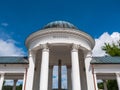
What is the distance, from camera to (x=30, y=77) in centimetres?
2372

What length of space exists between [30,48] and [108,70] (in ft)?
42.7

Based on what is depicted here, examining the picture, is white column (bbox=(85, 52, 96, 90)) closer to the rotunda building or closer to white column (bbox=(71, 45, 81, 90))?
the rotunda building

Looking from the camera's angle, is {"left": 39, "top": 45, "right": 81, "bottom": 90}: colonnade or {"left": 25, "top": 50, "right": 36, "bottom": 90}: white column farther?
{"left": 25, "top": 50, "right": 36, "bottom": 90}: white column

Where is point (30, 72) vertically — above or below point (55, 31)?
below

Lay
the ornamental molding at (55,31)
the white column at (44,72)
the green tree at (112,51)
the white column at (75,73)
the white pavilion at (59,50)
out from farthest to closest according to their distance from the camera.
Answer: the green tree at (112,51) → the ornamental molding at (55,31) → the white pavilion at (59,50) → the white column at (75,73) → the white column at (44,72)

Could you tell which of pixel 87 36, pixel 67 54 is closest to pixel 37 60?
pixel 67 54

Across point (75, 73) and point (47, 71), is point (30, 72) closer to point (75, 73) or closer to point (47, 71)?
point (47, 71)

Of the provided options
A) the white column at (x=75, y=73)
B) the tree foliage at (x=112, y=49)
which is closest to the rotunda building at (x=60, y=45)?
the white column at (x=75, y=73)

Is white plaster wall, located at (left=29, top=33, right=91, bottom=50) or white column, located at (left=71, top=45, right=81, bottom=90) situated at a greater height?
white plaster wall, located at (left=29, top=33, right=91, bottom=50)

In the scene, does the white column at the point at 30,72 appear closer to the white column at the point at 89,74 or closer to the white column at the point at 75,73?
the white column at the point at 75,73

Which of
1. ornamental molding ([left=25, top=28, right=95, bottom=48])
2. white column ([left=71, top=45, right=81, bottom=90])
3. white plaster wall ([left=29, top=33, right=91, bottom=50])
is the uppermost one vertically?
ornamental molding ([left=25, top=28, right=95, bottom=48])

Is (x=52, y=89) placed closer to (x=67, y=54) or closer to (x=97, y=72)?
(x=67, y=54)

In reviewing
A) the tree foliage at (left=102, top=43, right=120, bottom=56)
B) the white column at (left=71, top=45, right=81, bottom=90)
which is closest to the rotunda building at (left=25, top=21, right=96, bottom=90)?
the white column at (left=71, top=45, right=81, bottom=90)

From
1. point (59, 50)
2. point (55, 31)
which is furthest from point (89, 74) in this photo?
point (55, 31)
